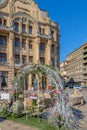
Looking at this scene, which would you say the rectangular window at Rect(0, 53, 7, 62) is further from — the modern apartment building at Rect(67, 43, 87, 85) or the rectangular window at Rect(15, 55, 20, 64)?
the modern apartment building at Rect(67, 43, 87, 85)

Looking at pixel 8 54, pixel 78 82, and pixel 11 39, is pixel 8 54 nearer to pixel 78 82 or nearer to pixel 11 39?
pixel 11 39

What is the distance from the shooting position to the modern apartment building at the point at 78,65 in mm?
89938

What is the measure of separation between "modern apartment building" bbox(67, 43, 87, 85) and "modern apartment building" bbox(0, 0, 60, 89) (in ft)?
137

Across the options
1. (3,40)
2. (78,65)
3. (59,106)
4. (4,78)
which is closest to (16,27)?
(3,40)

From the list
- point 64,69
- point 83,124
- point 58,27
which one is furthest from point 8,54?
point 64,69

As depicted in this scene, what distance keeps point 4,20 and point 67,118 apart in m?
34.3

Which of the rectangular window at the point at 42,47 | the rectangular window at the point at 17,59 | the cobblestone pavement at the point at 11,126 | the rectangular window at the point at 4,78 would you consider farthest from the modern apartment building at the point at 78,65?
the cobblestone pavement at the point at 11,126

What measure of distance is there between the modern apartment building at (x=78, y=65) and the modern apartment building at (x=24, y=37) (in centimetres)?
4189

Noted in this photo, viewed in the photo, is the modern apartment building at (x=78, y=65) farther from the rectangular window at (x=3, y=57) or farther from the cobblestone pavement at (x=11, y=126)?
the cobblestone pavement at (x=11, y=126)

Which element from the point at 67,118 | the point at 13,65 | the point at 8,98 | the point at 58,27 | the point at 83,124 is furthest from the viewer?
the point at 58,27

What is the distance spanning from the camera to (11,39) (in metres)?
41.3

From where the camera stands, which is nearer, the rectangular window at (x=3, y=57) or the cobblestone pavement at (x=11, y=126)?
the cobblestone pavement at (x=11, y=126)

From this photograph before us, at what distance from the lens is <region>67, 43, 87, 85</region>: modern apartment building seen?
295 ft

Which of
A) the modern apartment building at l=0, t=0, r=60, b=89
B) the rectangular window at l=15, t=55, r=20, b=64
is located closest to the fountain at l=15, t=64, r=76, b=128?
the modern apartment building at l=0, t=0, r=60, b=89
